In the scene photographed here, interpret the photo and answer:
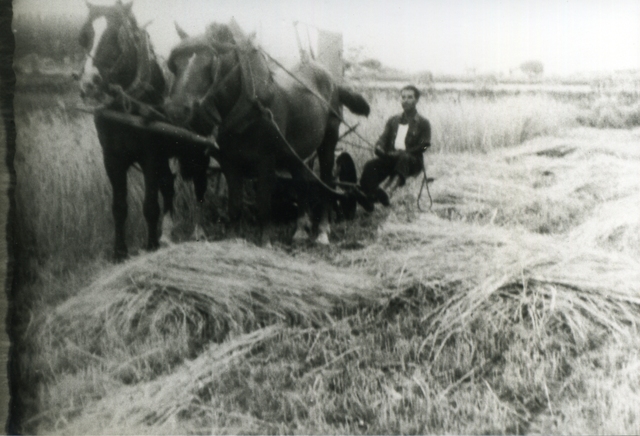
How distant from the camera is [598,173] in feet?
12.6

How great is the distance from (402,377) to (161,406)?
4.24 ft

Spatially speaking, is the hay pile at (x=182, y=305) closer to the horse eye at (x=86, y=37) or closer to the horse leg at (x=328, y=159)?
the horse leg at (x=328, y=159)

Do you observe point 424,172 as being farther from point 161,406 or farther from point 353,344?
point 161,406

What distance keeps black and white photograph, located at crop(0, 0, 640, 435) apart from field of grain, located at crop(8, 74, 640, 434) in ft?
0.04

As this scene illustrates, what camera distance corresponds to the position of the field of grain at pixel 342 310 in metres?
3.48

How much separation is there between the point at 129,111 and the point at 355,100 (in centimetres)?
124

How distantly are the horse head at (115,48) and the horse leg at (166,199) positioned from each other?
45 centimetres

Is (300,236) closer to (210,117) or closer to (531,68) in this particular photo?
(210,117)

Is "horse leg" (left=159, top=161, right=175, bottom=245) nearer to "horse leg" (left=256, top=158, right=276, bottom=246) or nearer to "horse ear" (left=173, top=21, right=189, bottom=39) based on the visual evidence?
"horse leg" (left=256, top=158, right=276, bottom=246)

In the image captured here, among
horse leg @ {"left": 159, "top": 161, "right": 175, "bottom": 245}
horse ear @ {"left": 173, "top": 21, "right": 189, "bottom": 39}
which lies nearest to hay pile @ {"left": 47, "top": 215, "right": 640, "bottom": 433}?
horse leg @ {"left": 159, "top": 161, "right": 175, "bottom": 245}

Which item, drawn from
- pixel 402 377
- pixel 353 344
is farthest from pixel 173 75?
pixel 402 377

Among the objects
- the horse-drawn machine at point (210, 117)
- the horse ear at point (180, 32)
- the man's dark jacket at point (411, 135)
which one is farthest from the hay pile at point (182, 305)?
the horse ear at point (180, 32)

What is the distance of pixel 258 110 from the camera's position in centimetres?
354

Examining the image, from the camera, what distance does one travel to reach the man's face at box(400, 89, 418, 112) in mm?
3674
